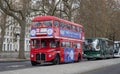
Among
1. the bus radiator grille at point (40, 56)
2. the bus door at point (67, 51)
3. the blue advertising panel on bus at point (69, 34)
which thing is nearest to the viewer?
the bus radiator grille at point (40, 56)

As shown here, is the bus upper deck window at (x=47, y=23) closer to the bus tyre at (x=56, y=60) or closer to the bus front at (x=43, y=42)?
the bus front at (x=43, y=42)

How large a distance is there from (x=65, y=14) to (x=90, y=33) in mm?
7127

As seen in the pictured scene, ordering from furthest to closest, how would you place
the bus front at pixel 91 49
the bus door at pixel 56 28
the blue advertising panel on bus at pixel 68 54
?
the bus front at pixel 91 49
the blue advertising panel on bus at pixel 68 54
the bus door at pixel 56 28

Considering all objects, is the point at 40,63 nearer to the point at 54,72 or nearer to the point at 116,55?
the point at 54,72

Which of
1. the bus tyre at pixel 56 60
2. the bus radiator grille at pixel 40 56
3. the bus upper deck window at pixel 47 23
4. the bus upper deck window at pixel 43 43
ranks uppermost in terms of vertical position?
the bus upper deck window at pixel 47 23

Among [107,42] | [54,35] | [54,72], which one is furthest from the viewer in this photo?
[107,42]

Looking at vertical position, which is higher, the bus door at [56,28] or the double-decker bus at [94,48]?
the bus door at [56,28]

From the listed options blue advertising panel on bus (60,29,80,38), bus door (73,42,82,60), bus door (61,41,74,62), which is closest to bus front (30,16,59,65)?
blue advertising panel on bus (60,29,80,38)

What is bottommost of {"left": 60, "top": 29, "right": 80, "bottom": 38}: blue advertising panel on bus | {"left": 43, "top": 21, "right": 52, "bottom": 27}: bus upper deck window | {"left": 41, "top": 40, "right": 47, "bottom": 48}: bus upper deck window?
{"left": 41, "top": 40, "right": 47, "bottom": 48}: bus upper deck window

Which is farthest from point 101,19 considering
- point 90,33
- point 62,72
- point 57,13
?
point 62,72

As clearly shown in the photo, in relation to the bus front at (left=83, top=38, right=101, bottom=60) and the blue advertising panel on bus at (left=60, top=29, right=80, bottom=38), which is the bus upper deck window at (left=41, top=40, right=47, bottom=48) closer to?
the blue advertising panel on bus at (left=60, top=29, right=80, bottom=38)

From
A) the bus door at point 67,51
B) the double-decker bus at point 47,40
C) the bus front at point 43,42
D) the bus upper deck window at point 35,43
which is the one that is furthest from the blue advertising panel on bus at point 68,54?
the bus upper deck window at point 35,43

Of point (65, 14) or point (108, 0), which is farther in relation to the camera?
point (108, 0)

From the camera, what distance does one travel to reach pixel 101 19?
70.6 metres
